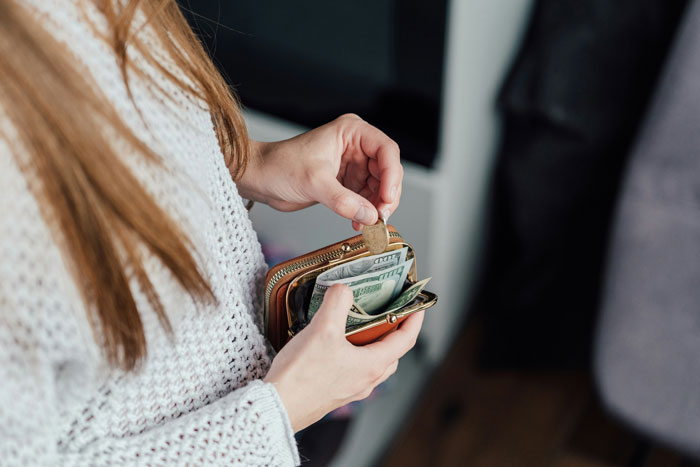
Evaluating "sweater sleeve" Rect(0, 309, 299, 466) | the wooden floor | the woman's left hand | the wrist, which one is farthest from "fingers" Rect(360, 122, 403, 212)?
the wooden floor

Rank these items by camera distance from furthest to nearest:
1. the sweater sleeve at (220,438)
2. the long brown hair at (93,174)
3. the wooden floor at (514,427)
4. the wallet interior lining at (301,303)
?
the wooden floor at (514,427) → the wallet interior lining at (301,303) → the sweater sleeve at (220,438) → the long brown hair at (93,174)

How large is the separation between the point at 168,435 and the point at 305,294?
171 millimetres

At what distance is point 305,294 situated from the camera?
1.93 feet

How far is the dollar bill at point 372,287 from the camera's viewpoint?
555mm

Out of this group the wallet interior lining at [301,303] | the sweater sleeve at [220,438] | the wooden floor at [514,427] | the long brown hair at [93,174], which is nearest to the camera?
the long brown hair at [93,174]

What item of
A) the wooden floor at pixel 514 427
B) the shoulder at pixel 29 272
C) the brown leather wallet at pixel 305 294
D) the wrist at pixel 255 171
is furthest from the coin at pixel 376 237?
the wooden floor at pixel 514 427

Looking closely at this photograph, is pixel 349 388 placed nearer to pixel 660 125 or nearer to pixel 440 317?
pixel 660 125

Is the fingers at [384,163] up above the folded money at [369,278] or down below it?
above

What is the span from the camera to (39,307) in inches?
15.2

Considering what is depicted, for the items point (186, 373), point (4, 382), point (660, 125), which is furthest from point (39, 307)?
point (660, 125)

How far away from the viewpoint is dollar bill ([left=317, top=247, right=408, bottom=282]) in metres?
0.56

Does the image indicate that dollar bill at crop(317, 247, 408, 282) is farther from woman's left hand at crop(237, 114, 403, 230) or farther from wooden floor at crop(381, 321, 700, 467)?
wooden floor at crop(381, 321, 700, 467)

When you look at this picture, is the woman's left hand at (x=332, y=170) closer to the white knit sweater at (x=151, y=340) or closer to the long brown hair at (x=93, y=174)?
the white knit sweater at (x=151, y=340)

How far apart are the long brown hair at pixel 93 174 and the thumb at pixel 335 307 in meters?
0.10
